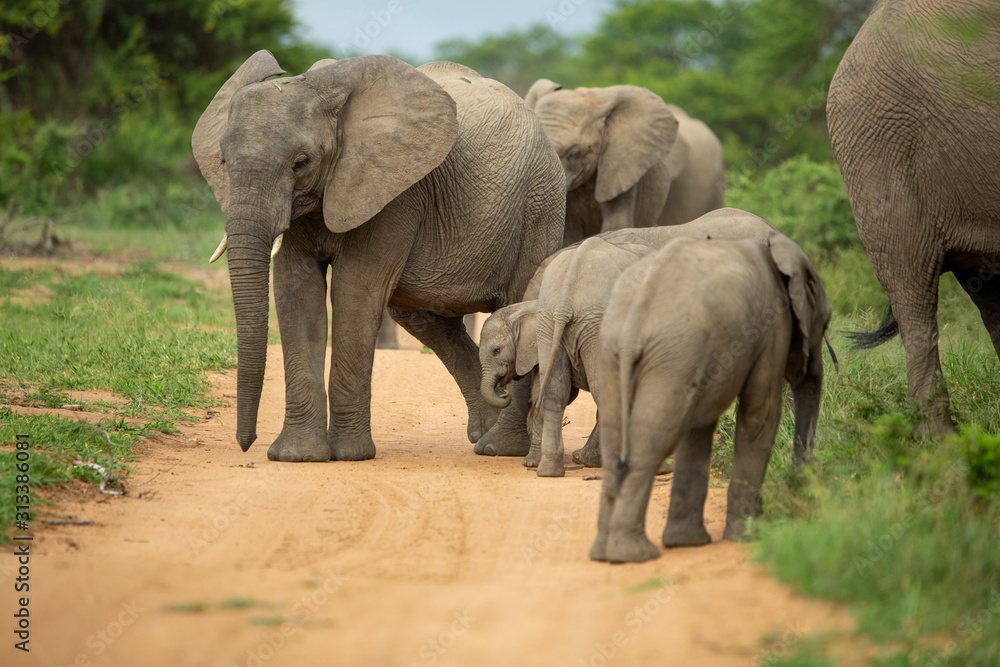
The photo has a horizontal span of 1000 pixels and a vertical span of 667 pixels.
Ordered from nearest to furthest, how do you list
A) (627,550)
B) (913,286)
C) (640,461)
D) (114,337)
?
(640,461) < (627,550) < (913,286) < (114,337)

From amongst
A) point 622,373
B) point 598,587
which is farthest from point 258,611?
point 622,373

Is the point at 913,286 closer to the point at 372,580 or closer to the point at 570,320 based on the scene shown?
the point at 570,320

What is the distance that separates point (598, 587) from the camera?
4.19m

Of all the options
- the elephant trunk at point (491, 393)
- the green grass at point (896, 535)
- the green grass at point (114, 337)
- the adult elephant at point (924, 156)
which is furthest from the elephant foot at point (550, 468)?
the green grass at point (114, 337)

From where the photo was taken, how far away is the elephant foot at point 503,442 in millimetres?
7387

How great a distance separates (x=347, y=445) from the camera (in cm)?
691

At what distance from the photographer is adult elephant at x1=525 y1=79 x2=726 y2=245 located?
11.1 meters

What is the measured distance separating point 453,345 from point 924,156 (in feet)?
11.2

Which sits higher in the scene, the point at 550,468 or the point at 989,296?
the point at 989,296

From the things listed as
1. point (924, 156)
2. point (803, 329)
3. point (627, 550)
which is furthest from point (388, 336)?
point (627, 550)

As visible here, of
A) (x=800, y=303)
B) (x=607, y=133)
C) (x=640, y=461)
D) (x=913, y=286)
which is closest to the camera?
(x=640, y=461)

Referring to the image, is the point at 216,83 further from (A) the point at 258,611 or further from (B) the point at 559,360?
(A) the point at 258,611

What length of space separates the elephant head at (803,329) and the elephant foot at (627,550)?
1.02m

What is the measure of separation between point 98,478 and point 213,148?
7.18 ft
